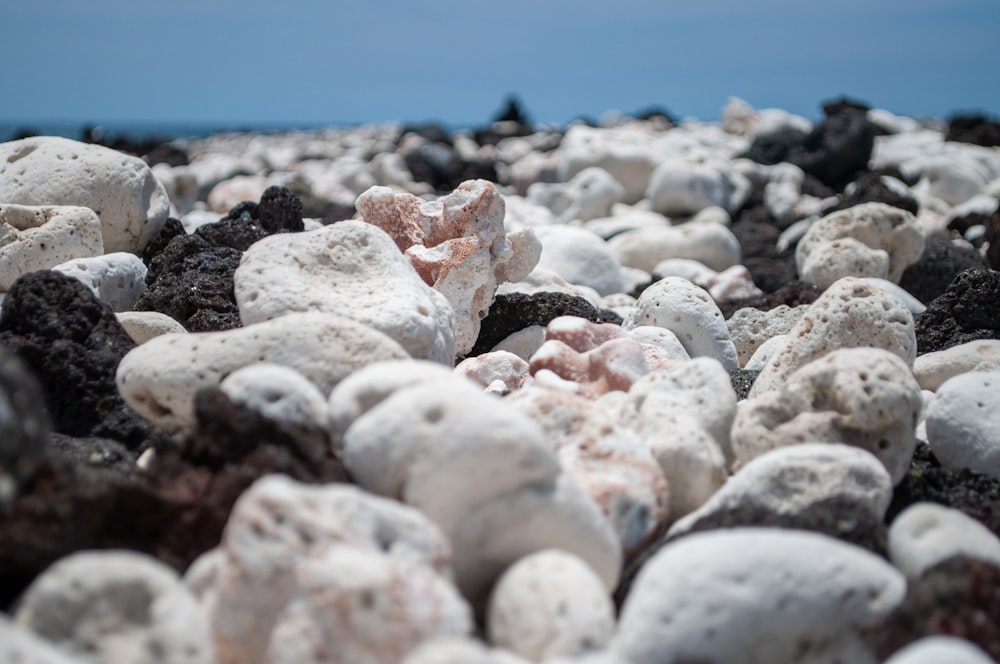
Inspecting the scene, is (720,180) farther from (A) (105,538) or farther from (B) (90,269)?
A: (A) (105,538)

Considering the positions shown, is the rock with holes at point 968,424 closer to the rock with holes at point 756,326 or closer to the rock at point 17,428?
the rock with holes at point 756,326

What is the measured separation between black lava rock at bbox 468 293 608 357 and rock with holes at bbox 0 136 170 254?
2.27m

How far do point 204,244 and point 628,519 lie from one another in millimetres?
3629

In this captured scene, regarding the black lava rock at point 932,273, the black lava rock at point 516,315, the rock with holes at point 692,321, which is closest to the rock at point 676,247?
the black lava rock at point 932,273

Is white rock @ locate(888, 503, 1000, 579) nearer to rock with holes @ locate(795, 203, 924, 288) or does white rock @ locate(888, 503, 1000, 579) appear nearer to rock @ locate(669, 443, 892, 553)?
rock @ locate(669, 443, 892, 553)

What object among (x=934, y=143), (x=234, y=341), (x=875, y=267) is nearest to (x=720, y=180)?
(x=875, y=267)

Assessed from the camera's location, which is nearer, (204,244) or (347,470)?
(347,470)

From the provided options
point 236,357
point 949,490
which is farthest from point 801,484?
point 236,357

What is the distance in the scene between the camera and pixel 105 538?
2.96 metres

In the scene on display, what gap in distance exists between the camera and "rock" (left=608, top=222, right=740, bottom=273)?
1023 centimetres

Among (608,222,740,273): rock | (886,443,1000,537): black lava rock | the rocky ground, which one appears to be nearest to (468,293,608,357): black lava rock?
the rocky ground

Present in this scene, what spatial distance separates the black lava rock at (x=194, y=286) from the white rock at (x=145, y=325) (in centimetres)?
14

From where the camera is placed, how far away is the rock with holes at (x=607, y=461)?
3512mm

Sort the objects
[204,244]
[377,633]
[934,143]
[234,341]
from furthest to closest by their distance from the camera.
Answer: [934,143]
[204,244]
[234,341]
[377,633]
